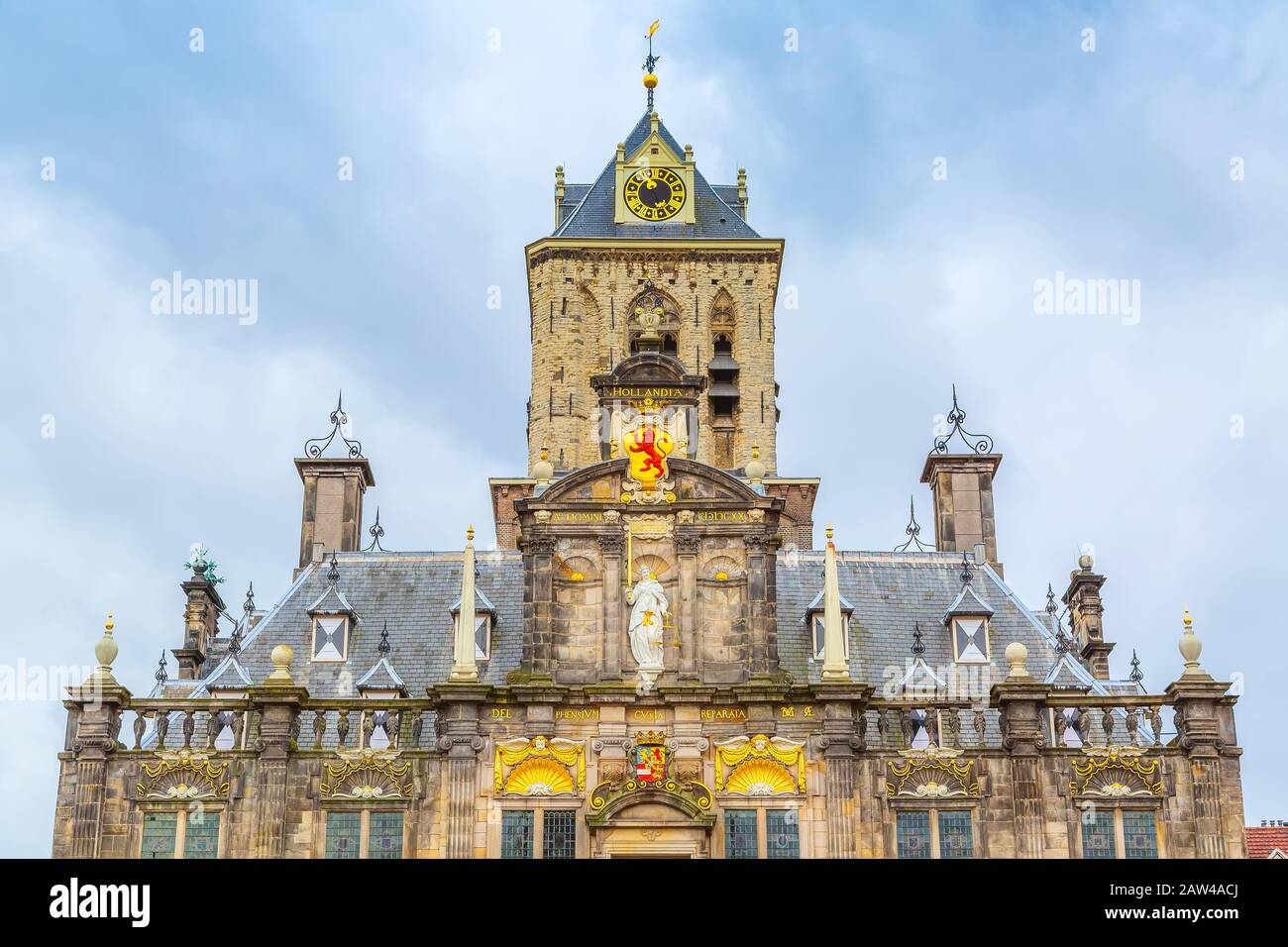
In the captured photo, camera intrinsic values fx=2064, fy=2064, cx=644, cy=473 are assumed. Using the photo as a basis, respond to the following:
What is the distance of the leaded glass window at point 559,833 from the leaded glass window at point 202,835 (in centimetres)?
722

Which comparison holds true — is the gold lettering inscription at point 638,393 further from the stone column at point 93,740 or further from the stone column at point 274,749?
the stone column at point 93,740

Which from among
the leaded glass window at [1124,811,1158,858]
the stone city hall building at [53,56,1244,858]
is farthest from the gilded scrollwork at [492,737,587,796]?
the leaded glass window at [1124,811,1158,858]

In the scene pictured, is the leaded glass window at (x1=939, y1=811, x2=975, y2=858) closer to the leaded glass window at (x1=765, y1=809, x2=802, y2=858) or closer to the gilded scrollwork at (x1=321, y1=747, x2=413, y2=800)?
the leaded glass window at (x1=765, y1=809, x2=802, y2=858)

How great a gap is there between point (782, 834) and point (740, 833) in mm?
911

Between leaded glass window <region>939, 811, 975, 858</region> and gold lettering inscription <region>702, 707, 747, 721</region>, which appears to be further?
gold lettering inscription <region>702, 707, 747, 721</region>

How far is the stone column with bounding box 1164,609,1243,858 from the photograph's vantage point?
1800 inches

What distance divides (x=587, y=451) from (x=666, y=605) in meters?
22.5

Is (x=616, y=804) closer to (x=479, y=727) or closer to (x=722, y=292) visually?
(x=479, y=727)

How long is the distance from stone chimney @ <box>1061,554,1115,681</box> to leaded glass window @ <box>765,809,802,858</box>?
501 inches

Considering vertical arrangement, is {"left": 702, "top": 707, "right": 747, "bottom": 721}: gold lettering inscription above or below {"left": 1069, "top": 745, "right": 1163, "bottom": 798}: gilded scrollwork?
above

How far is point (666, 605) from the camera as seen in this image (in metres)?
47.4
